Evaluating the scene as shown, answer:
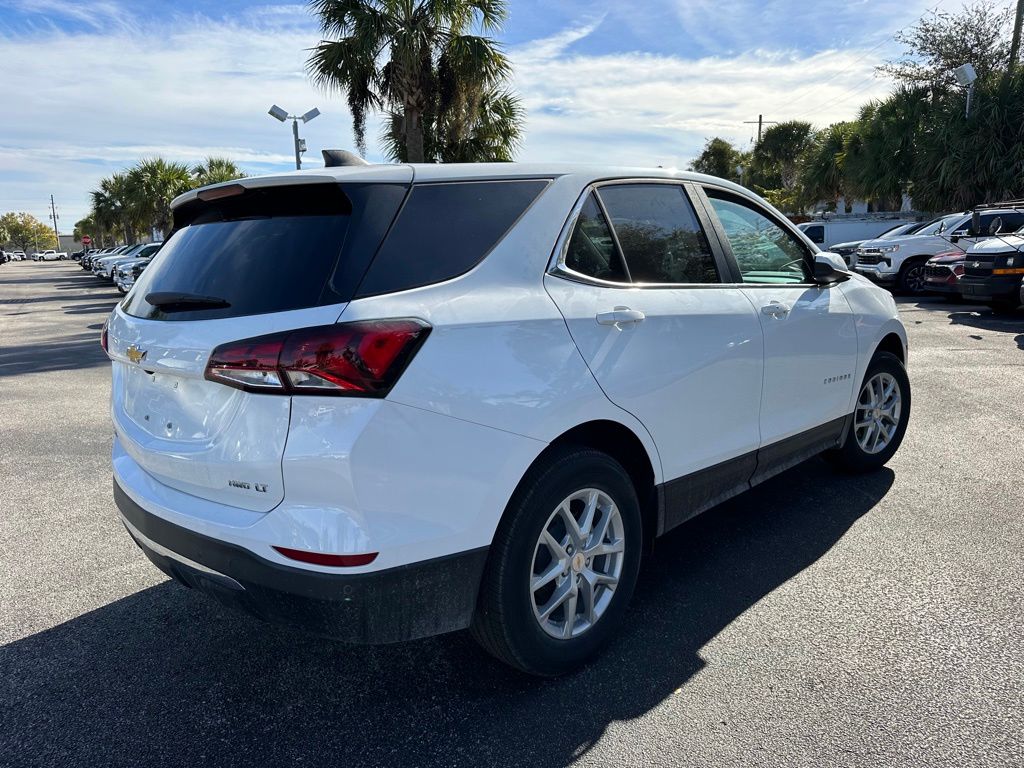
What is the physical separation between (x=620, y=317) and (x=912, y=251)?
15938 mm

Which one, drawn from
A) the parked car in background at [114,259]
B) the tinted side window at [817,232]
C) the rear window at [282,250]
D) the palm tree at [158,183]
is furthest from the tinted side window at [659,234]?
the palm tree at [158,183]

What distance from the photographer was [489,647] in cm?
254

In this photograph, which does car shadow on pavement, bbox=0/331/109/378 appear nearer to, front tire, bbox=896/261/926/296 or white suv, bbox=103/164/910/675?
white suv, bbox=103/164/910/675

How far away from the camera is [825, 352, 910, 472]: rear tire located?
15.1 feet

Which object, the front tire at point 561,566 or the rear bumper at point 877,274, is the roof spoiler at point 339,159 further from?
the rear bumper at point 877,274

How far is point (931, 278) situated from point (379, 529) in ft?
48.7

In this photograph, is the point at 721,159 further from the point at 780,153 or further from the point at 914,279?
the point at 914,279

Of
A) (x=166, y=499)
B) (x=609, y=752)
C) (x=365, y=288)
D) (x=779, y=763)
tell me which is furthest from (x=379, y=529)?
(x=779, y=763)

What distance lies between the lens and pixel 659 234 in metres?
3.20

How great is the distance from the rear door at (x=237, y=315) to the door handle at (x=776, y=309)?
191 centimetres

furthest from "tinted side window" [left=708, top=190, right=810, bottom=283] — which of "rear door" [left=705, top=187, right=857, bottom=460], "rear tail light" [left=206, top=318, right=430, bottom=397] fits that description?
"rear tail light" [left=206, top=318, right=430, bottom=397]

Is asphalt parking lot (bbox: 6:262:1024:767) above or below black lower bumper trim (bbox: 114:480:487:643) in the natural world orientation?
below

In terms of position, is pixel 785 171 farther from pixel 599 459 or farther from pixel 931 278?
pixel 599 459

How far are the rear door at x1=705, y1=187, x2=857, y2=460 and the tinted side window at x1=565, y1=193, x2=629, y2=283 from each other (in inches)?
33.7
